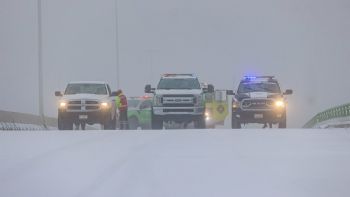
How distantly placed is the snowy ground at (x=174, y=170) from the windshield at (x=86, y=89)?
1189 cm

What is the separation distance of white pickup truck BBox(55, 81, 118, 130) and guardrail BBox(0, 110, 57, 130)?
455cm

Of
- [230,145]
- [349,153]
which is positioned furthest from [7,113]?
[349,153]

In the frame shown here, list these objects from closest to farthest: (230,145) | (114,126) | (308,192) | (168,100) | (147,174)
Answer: (308,192) → (147,174) → (230,145) → (168,100) → (114,126)

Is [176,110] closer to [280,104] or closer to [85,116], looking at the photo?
[85,116]

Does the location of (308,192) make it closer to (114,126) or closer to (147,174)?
(147,174)

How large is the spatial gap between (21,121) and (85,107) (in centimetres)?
930

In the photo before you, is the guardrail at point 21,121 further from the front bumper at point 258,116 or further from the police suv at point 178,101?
the front bumper at point 258,116

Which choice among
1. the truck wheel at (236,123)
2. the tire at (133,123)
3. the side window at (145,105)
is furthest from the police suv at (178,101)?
the side window at (145,105)

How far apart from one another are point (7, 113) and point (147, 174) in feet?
80.1

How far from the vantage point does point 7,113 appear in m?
33.2

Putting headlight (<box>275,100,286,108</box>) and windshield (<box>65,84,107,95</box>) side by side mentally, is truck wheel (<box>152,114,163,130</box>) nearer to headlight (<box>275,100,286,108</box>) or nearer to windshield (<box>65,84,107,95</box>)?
windshield (<box>65,84,107,95</box>)

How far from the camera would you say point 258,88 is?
2570 centimetres

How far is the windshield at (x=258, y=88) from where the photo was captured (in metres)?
25.7

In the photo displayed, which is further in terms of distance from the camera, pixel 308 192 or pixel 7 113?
pixel 7 113
